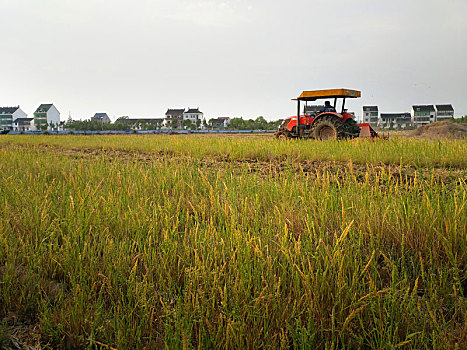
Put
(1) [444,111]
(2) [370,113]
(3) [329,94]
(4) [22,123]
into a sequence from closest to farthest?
(3) [329,94] → (1) [444,111] → (4) [22,123] → (2) [370,113]

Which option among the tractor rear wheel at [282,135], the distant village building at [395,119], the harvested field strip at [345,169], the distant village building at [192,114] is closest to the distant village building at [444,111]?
the distant village building at [395,119]

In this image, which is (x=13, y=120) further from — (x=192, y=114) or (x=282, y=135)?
(x=282, y=135)

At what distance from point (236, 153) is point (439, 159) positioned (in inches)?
172

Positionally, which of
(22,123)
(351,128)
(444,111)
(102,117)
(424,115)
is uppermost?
(102,117)

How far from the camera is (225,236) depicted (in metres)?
2.29

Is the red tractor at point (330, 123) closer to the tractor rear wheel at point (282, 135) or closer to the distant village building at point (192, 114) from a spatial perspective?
the tractor rear wheel at point (282, 135)

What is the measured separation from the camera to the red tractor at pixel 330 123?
10.6 metres

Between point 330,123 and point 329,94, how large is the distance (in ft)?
3.81

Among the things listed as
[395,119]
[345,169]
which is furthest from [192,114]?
[345,169]

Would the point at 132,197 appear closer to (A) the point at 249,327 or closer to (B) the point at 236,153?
(A) the point at 249,327

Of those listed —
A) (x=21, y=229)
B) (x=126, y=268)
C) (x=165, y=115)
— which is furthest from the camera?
(x=165, y=115)

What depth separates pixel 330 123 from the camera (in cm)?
1066

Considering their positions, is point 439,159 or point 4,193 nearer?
point 4,193

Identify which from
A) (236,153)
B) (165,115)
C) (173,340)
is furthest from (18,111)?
(173,340)
